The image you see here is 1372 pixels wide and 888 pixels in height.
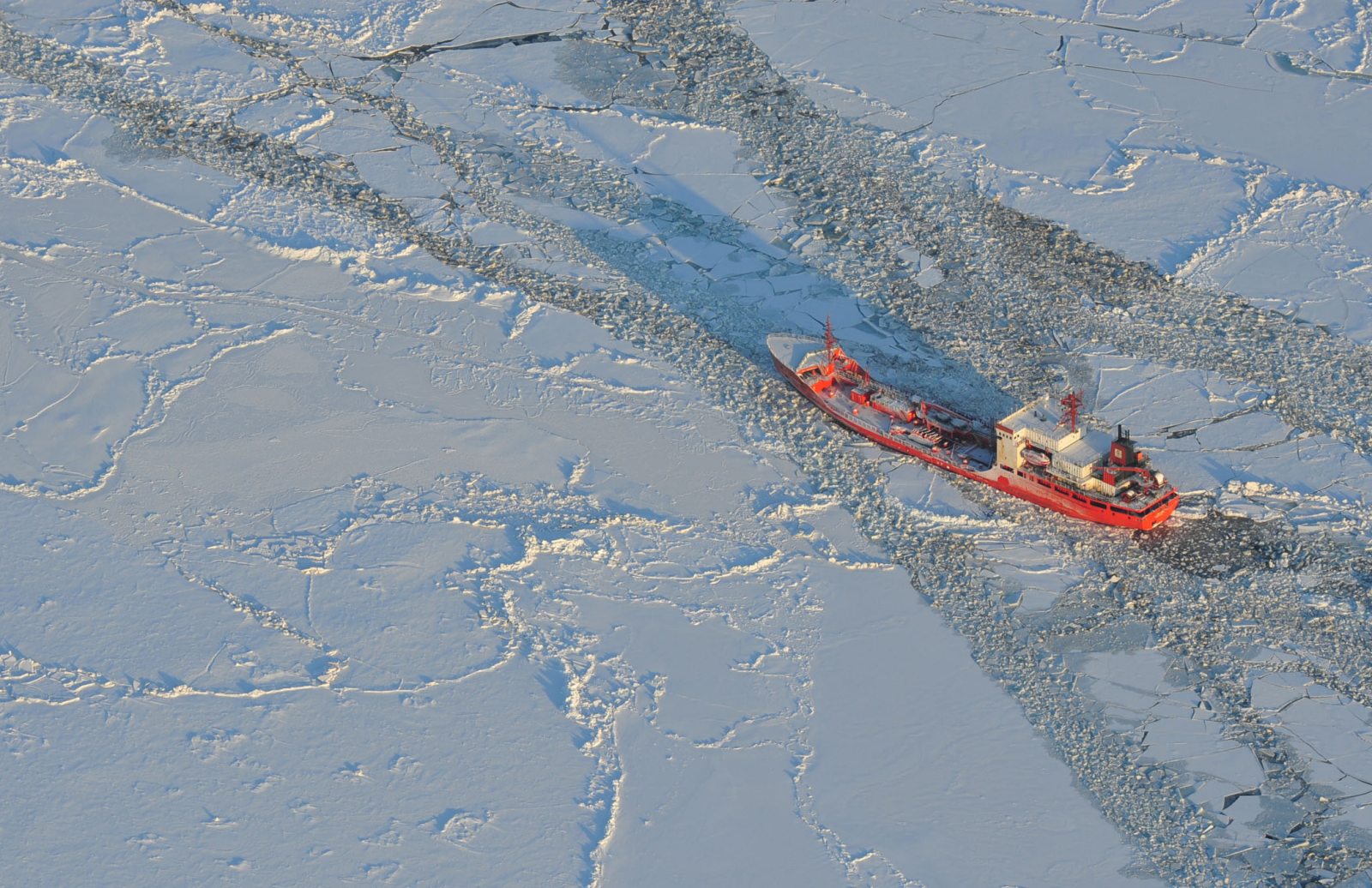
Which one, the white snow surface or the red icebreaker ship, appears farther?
the red icebreaker ship

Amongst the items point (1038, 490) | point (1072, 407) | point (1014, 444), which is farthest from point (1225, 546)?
point (1014, 444)

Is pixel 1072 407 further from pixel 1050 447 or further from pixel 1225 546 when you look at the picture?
pixel 1225 546

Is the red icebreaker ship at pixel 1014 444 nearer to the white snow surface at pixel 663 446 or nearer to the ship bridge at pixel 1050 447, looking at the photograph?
the ship bridge at pixel 1050 447

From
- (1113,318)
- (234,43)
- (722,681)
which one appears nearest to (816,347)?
(1113,318)

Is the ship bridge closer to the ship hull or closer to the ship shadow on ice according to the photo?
the ship hull

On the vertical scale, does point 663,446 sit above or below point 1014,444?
below

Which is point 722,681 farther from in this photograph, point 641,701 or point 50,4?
point 50,4

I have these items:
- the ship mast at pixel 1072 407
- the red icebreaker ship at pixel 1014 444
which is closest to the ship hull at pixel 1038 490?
the red icebreaker ship at pixel 1014 444

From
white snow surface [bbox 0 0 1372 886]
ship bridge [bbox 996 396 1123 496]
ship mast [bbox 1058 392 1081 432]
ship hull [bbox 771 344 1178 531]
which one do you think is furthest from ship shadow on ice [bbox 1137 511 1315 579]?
ship mast [bbox 1058 392 1081 432]
